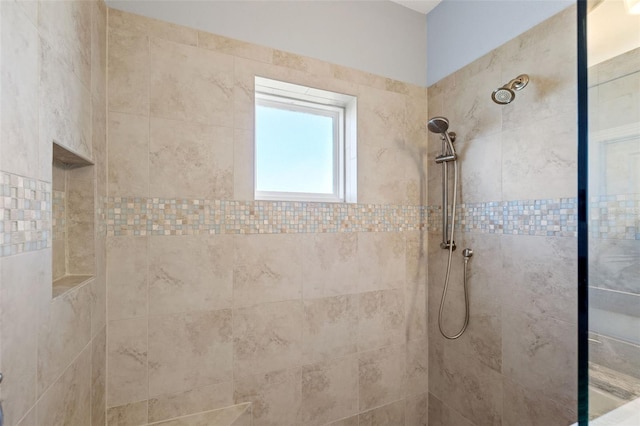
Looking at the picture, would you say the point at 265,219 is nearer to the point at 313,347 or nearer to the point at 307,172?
the point at 307,172

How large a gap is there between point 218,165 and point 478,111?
1405mm

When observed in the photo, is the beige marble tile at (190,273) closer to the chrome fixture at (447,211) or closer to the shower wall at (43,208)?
the shower wall at (43,208)

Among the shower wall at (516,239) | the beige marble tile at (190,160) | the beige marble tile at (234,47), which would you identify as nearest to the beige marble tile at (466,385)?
the shower wall at (516,239)

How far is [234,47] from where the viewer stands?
4.66 ft

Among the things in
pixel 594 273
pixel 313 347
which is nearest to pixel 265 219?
pixel 313 347

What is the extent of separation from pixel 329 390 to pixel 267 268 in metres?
0.79

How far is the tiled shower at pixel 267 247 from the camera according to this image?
3.49 feet

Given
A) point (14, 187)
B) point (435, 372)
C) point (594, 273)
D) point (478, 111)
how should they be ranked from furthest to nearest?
point (435, 372), point (478, 111), point (594, 273), point (14, 187)

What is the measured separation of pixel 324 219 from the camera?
1619 mm

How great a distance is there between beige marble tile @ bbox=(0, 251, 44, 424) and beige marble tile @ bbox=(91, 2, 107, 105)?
2.40 ft

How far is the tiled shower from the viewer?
106cm

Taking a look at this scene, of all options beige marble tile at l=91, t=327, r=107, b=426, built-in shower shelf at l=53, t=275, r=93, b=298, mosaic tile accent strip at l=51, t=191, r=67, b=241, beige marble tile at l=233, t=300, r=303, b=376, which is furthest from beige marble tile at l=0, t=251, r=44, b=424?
beige marble tile at l=233, t=300, r=303, b=376

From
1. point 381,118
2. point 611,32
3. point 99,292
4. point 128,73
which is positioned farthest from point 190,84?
point 611,32

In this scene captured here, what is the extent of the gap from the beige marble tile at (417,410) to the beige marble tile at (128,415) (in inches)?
57.7
